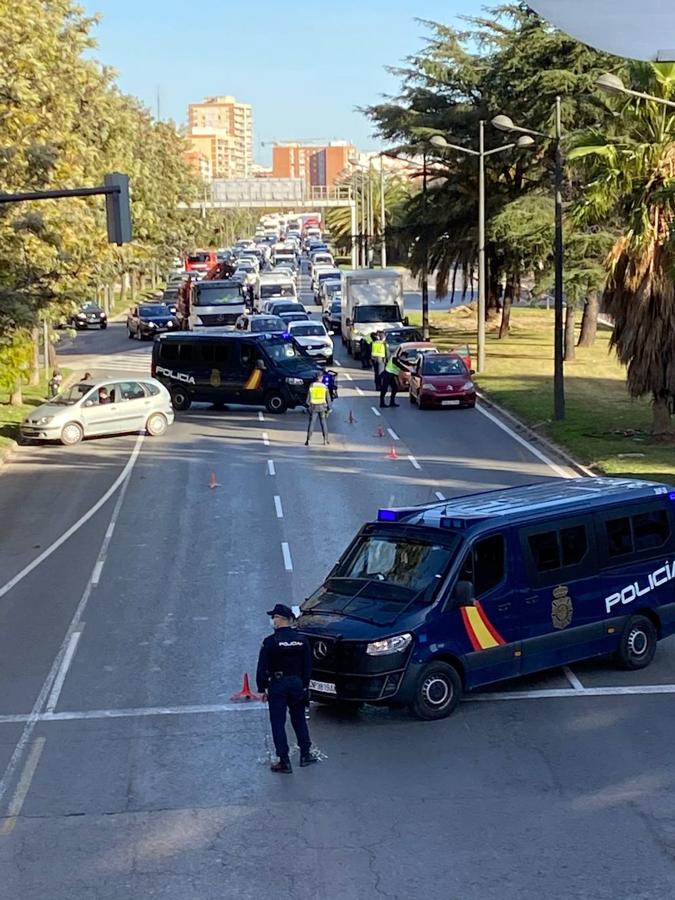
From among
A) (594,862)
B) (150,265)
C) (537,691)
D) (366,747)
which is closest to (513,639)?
(537,691)

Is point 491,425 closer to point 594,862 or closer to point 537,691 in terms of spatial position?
point 537,691

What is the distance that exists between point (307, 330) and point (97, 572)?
3404 centimetres

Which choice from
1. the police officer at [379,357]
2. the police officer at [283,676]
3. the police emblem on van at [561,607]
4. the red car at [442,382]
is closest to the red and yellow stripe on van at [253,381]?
the police officer at [379,357]

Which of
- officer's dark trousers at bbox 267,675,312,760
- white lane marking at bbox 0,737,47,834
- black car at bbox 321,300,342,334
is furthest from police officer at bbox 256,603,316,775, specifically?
black car at bbox 321,300,342,334

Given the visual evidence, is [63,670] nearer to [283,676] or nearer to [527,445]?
[283,676]

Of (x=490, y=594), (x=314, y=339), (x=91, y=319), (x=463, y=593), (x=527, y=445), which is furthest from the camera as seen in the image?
(x=91, y=319)

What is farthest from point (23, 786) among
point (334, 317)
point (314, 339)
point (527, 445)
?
point (334, 317)

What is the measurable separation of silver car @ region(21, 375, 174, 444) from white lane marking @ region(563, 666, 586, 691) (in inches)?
917

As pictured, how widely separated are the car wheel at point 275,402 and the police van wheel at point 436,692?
28.6 metres

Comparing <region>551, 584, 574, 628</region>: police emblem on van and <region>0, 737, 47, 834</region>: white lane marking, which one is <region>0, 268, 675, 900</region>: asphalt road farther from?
<region>551, 584, 574, 628</region>: police emblem on van

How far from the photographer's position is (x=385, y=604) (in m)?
13.9

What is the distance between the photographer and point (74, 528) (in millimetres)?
25547

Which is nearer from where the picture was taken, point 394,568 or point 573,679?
point 394,568

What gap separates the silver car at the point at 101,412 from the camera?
3650 cm
